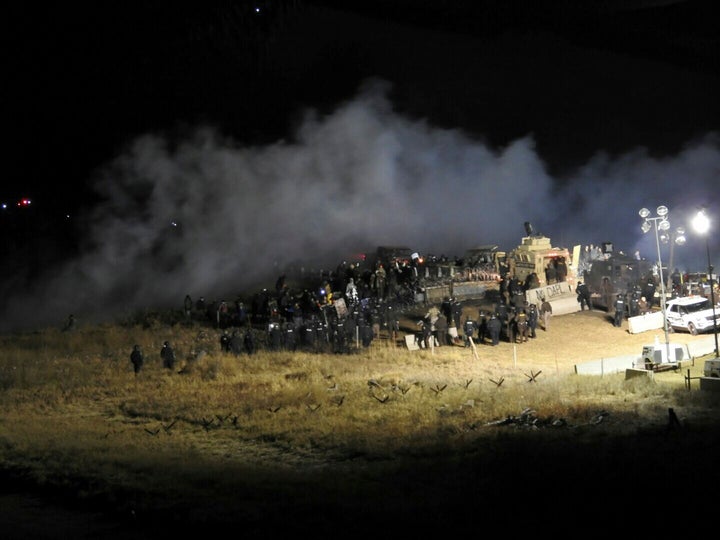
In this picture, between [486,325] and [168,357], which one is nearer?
[168,357]

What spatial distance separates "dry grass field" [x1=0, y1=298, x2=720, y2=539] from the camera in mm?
7547

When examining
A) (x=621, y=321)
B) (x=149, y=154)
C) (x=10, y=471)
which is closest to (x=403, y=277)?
(x=621, y=321)

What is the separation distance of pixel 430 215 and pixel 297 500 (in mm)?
34271

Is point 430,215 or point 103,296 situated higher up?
point 430,215

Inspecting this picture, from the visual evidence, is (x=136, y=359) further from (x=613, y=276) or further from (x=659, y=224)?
(x=613, y=276)

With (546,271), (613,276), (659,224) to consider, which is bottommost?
(613,276)

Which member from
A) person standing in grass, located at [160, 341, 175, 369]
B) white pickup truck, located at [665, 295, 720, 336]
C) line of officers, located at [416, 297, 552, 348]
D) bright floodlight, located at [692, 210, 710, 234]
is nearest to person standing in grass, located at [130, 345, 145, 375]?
person standing in grass, located at [160, 341, 175, 369]

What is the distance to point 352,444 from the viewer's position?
12469 millimetres

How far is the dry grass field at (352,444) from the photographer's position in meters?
7.55

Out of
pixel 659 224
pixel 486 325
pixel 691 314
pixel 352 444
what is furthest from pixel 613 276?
pixel 352 444

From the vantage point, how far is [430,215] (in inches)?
1642

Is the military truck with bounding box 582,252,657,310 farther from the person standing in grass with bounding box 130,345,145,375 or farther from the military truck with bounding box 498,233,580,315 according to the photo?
the person standing in grass with bounding box 130,345,145,375

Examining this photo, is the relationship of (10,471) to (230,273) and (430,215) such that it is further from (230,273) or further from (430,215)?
(430,215)

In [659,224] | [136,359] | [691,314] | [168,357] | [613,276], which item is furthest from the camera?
[613,276]
